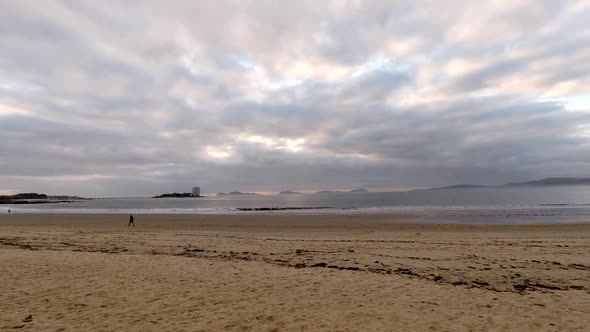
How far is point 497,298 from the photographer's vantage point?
27.7 ft

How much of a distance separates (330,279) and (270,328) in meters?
3.78

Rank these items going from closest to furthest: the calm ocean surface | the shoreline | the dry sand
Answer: the dry sand
the shoreline
the calm ocean surface

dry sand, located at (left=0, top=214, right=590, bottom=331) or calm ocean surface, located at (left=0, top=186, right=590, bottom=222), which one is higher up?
dry sand, located at (left=0, top=214, right=590, bottom=331)

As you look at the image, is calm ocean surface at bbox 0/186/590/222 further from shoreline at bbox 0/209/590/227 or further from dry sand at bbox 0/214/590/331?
dry sand at bbox 0/214/590/331

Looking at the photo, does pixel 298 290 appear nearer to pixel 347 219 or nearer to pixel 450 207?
pixel 347 219

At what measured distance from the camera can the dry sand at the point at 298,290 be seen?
6922mm

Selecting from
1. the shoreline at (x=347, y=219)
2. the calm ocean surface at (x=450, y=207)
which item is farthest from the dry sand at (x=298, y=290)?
the calm ocean surface at (x=450, y=207)

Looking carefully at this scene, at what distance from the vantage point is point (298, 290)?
29.6 ft

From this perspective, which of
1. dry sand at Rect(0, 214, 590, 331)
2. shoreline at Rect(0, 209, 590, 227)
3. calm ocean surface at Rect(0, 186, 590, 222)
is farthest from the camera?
calm ocean surface at Rect(0, 186, 590, 222)

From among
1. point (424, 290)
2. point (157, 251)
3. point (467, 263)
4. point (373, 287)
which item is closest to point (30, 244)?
point (157, 251)

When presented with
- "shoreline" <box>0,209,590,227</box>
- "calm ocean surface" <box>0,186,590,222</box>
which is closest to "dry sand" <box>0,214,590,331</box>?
"shoreline" <box>0,209,590,227</box>

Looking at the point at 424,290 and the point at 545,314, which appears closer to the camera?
the point at 545,314

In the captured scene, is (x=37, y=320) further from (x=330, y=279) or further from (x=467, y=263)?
(x=467, y=263)

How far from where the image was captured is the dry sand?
22.7 feet
